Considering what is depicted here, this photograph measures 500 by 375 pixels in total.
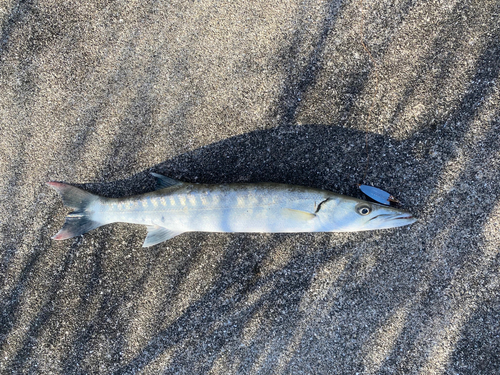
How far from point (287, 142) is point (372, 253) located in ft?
4.96

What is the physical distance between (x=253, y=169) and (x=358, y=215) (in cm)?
118

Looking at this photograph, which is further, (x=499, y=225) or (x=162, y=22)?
(x=162, y=22)

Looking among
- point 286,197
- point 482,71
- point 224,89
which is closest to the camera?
point 286,197

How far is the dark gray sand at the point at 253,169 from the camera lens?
10.0ft

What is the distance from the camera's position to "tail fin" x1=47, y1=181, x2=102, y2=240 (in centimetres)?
311

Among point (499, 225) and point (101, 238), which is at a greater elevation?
point (499, 225)

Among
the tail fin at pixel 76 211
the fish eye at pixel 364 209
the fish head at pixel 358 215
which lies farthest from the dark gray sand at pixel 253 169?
the fish eye at pixel 364 209

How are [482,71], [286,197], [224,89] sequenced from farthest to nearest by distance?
[224,89] < [482,71] < [286,197]

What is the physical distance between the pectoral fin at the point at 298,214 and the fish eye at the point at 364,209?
44 centimetres

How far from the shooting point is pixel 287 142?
10.4 feet

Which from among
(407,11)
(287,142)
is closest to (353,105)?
(287,142)

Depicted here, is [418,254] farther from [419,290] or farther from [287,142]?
[287,142]

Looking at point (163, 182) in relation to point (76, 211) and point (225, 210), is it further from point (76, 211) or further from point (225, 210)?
point (76, 211)

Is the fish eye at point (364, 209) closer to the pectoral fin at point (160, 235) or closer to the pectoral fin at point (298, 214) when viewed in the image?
the pectoral fin at point (298, 214)
